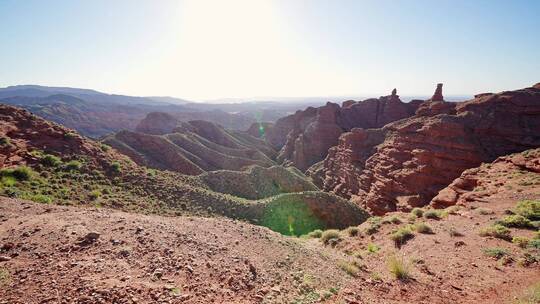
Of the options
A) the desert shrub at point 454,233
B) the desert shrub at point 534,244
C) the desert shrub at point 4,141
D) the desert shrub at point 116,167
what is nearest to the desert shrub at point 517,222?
the desert shrub at point 454,233

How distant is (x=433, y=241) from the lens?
12.8m

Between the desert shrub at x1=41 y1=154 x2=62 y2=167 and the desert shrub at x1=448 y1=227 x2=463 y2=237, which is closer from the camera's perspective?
the desert shrub at x1=448 y1=227 x2=463 y2=237

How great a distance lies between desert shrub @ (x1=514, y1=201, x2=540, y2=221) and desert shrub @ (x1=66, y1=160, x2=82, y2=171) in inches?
999

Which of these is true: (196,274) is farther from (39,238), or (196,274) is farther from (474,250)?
(474,250)

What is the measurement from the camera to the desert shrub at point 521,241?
11.5 meters

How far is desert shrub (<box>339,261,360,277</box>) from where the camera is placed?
373 inches

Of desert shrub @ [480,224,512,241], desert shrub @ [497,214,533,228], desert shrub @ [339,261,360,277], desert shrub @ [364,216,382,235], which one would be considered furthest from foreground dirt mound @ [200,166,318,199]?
desert shrub @ [497,214,533,228]

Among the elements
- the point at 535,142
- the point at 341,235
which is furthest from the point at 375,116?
the point at 341,235

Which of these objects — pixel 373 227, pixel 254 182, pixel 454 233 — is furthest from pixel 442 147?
pixel 454 233

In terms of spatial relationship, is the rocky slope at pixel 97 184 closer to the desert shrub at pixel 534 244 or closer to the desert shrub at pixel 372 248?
the desert shrub at pixel 372 248

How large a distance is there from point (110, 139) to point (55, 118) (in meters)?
103

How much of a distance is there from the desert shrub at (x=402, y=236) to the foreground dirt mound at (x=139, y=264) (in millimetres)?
4649

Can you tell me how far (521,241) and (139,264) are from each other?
1362cm

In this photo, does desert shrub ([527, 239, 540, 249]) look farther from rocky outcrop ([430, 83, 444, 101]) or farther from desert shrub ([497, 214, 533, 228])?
rocky outcrop ([430, 83, 444, 101])
